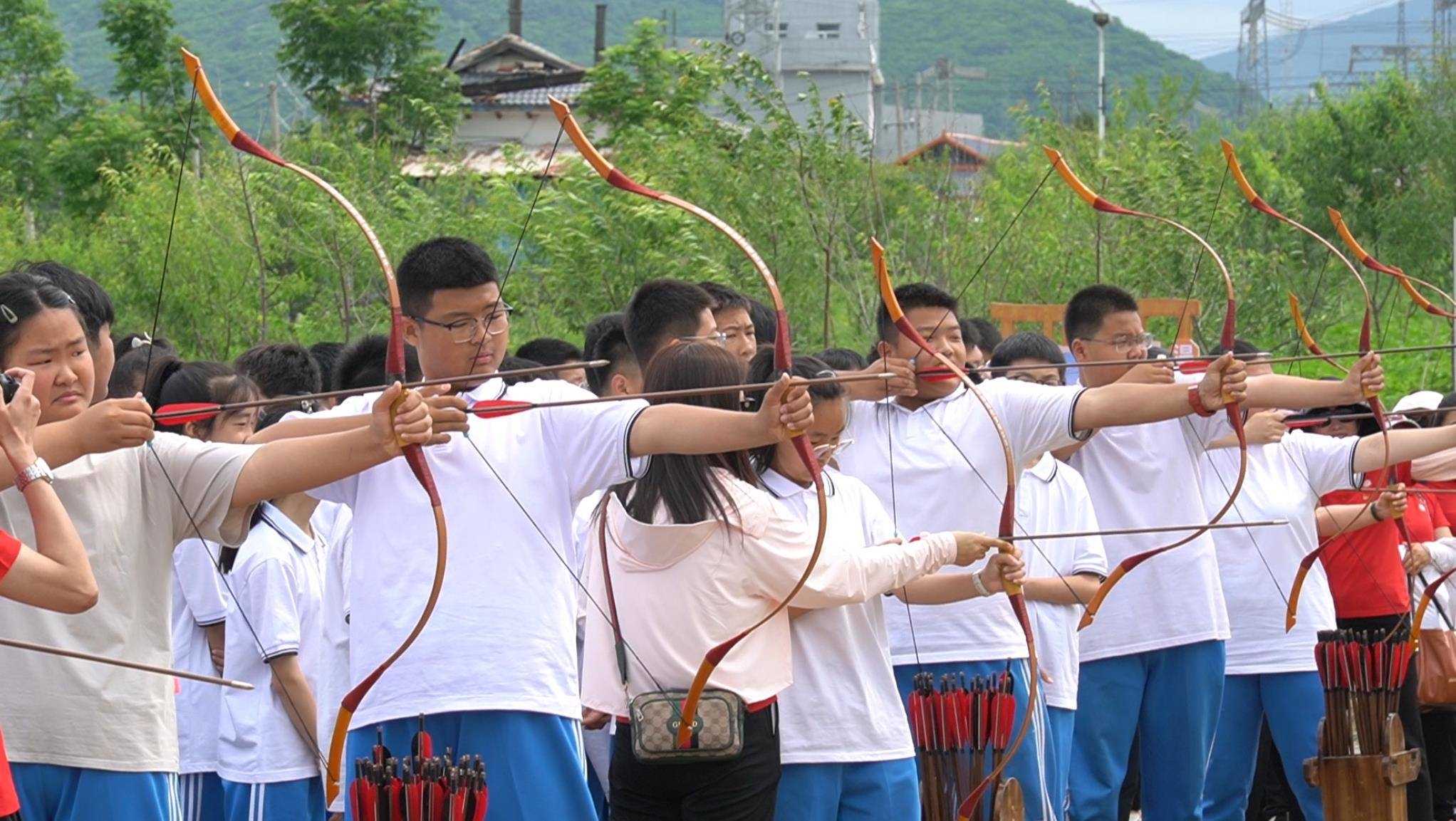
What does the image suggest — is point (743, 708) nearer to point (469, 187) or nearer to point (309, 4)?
point (469, 187)

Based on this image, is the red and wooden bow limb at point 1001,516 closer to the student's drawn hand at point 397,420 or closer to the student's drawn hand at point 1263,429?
the student's drawn hand at point 1263,429

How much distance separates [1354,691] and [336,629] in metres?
3.28

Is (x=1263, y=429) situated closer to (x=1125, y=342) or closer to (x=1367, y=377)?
(x=1125, y=342)

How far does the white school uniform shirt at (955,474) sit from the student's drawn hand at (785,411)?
59.2 inches

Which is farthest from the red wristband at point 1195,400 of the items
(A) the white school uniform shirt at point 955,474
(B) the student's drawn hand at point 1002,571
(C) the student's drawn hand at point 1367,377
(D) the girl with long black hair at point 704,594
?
(D) the girl with long black hair at point 704,594

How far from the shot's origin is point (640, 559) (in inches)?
154

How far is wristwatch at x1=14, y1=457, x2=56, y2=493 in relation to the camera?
2.77 meters

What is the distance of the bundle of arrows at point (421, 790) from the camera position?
333 cm

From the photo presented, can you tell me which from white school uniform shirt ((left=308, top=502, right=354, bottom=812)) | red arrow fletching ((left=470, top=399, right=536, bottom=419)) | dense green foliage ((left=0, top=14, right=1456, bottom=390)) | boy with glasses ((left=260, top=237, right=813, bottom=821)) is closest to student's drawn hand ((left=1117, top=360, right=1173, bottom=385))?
boy with glasses ((left=260, top=237, right=813, bottom=821))

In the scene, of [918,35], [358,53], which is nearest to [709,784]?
[358,53]

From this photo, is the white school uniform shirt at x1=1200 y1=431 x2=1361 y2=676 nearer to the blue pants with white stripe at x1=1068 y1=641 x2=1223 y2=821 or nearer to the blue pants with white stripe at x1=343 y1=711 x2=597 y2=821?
the blue pants with white stripe at x1=1068 y1=641 x2=1223 y2=821

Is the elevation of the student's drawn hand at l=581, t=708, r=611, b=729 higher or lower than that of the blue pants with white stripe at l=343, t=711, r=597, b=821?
lower

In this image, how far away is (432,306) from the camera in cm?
381

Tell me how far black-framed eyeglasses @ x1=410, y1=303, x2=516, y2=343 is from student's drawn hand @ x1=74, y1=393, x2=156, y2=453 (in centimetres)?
92
